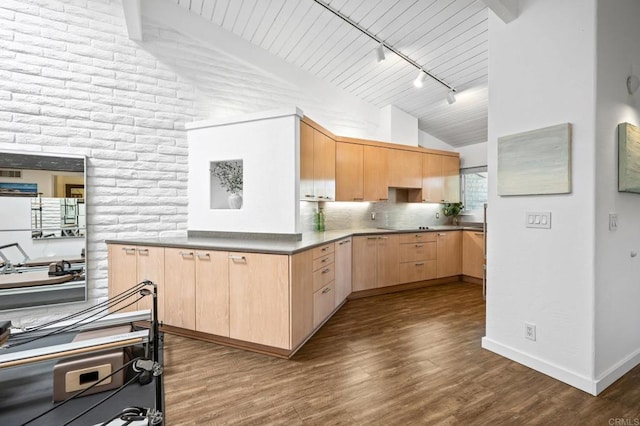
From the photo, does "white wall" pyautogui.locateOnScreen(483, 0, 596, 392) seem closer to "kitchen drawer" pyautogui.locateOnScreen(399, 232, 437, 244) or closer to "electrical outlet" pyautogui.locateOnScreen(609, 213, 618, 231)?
"electrical outlet" pyautogui.locateOnScreen(609, 213, 618, 231)

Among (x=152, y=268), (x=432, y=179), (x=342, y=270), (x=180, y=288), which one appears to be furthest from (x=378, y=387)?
(x=432, y=179)

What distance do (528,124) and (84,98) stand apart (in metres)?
4.05

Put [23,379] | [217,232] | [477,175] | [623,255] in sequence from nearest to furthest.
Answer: [23,379] → [623,255] → [217,232] → [477,175]

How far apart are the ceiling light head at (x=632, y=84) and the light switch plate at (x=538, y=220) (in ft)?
3.55

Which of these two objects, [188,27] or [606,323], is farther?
[188,27]

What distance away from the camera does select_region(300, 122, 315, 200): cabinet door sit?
121 inches

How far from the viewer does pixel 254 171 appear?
3.05m

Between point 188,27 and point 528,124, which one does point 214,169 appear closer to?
point 188,27

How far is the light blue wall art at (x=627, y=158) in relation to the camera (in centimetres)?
206

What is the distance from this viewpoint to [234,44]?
3721mm

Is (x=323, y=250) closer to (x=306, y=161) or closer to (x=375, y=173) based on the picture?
(x=306, y=161)

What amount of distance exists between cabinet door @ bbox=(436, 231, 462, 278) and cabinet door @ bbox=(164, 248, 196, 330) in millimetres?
3545

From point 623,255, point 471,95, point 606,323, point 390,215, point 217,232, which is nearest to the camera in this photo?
point 606,323

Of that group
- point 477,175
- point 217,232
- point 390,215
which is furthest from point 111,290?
point 477,175
